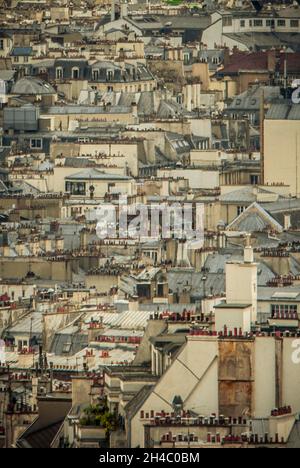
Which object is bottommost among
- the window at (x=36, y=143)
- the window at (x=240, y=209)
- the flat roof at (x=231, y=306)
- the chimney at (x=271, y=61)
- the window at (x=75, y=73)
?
the flat roof at (x=231, y=306)

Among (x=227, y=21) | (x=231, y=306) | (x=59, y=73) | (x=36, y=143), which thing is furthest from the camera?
(x=227, y=21)

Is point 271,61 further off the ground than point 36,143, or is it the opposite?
point 271,61

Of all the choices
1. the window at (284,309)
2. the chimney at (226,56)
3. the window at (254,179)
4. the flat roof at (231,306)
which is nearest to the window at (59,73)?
the chimney at (226,56)

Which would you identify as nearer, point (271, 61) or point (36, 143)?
point (36, 143)

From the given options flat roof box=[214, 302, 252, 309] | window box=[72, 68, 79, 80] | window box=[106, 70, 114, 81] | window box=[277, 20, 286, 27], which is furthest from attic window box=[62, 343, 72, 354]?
window box=[277, 20, 286, 27]

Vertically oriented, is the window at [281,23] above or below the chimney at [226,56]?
above

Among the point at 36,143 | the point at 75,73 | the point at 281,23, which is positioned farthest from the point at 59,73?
the point at 281,23

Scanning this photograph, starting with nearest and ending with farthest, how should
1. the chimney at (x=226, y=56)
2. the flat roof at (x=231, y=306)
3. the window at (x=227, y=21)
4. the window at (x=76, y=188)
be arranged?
the flat roof at (x=231, y=306)
the window at (x=76, y=188)
the chimney at (x=226, y=56)
the window at (x=227, y=21)

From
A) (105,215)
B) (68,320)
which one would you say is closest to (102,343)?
(68,320)

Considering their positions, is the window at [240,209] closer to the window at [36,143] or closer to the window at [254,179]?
the window at [254,179]

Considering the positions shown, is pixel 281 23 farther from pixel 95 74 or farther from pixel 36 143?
pixel 36 143

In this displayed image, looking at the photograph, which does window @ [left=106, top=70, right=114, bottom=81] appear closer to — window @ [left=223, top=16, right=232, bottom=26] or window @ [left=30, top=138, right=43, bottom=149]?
window @ [left=30, top=138, right=43, bottom=149]
